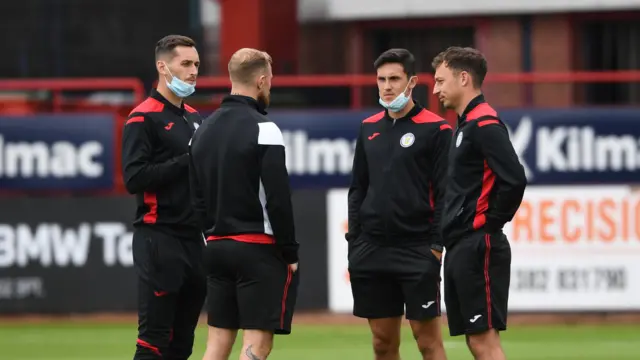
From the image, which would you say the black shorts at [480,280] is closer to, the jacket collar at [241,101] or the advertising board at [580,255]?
the jacket collar at [241,101]

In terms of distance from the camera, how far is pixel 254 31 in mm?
21688

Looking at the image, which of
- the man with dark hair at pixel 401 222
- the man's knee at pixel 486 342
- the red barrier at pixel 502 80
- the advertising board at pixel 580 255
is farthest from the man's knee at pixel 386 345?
the red barrier at pixel 502 80

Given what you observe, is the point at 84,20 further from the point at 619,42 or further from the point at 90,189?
the point at 619,42

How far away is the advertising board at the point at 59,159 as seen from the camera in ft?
52.1

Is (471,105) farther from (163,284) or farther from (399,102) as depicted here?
(163,284)

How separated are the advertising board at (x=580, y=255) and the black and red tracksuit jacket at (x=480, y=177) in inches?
261

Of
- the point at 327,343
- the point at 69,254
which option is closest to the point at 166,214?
the point at 327,343

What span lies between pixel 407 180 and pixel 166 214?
1.59 m

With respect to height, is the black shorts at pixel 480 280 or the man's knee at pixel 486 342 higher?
the black shorts at pixel 480 280

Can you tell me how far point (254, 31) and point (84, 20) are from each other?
2.72m

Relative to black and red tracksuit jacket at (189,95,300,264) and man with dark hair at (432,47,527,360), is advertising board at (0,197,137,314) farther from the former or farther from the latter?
man with dark hair at (432,47,527,360)

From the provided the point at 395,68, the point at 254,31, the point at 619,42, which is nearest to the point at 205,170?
the point at 395,68

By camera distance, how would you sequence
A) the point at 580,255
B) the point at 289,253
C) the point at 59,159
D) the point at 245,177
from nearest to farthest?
the point at 245,177 < the point at 289,253 < the point at 580,255 < the point at 59,159

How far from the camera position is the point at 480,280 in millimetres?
8523
